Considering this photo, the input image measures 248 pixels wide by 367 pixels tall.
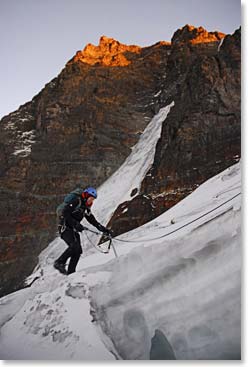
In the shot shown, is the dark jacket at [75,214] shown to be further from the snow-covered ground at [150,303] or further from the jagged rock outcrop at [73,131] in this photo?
the jagged rock outcrop at [73,131]

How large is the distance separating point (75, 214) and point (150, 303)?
1.12m

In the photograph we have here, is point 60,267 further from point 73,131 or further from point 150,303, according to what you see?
point 73,131

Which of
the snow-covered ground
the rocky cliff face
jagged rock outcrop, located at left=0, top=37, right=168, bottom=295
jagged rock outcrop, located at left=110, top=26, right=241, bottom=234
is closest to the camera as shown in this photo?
the snow-covered ground

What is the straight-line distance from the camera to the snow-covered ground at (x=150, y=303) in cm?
316

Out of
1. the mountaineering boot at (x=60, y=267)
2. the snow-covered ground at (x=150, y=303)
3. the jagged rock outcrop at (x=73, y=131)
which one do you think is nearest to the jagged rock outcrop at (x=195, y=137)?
the mountaineering boot at (x=60, y=267)

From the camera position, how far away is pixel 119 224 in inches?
232

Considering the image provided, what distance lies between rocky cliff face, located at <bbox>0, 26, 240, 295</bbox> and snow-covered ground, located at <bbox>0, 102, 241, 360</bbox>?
146 cm

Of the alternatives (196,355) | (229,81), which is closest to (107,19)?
(229,81)

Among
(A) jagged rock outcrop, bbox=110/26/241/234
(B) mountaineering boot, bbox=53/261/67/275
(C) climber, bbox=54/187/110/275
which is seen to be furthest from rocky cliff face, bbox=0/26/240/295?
(C) climber, bbox=54/187/110/275

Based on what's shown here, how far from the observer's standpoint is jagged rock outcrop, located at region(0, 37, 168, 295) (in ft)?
32.7

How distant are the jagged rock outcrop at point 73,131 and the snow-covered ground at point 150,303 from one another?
505cm

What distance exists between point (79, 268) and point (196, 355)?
1345 millimetres

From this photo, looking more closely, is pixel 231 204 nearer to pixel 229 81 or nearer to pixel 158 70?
pixel 229 81

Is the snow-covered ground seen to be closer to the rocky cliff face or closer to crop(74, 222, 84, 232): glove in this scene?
crop(74, 222, 84, 232): glove
